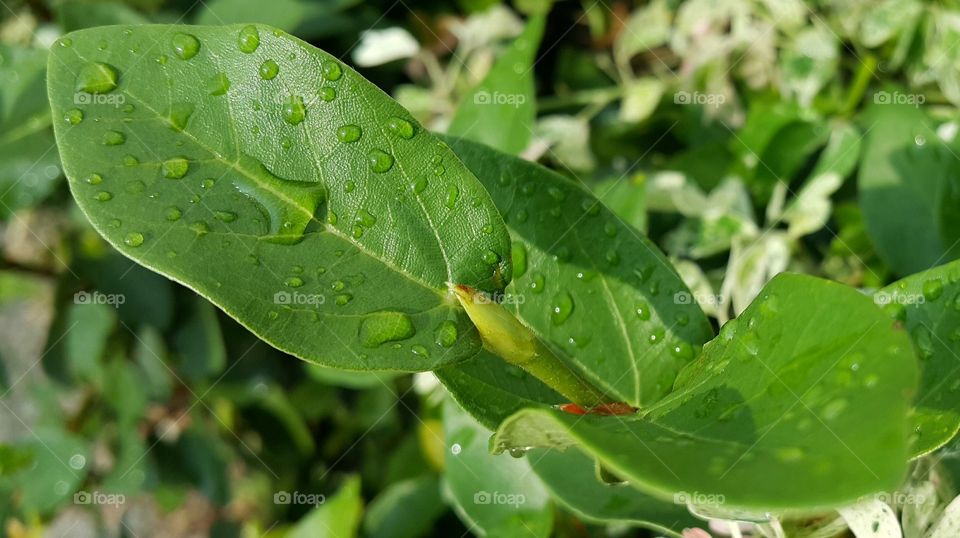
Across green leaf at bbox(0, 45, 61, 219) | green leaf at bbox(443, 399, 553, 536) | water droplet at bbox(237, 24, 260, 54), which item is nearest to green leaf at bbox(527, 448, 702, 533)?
green leaf at bbox(443, 399, 553, 536)

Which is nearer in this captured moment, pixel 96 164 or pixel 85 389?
pixel 96 164

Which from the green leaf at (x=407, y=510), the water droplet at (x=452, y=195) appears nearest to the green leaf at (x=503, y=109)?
the water droplet at (x=452, y=195)

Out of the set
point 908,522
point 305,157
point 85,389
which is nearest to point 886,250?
point 908,522

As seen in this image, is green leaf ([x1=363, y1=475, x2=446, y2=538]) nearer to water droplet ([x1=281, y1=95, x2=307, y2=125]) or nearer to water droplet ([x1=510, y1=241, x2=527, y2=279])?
water droplet ([x1=510, y1=241, x2=527, y2=279])

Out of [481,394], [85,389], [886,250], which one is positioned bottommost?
[85,389]

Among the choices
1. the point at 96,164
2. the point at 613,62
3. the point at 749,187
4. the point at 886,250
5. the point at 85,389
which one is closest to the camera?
the point at 96,164

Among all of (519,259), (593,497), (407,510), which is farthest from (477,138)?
(407,510)

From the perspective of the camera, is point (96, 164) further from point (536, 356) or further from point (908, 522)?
point (908, 522)

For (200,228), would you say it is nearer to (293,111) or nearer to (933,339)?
(293,111)
